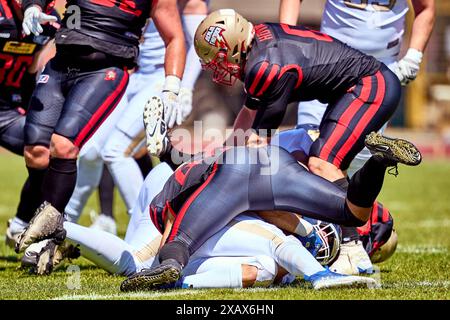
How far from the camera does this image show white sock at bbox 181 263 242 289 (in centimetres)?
414

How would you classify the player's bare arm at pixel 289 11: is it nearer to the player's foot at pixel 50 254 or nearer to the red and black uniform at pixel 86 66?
the red and black uniform at pixel 86 66

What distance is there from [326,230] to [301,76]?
736 mm

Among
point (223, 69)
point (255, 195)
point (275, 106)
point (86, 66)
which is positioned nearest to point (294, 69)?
point (275, 106)

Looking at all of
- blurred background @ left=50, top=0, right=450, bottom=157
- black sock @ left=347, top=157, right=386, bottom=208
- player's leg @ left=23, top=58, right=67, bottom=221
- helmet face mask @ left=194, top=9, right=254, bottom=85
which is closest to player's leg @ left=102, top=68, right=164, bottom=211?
player's leg @ left=23, top=58, right=67, bottom=221

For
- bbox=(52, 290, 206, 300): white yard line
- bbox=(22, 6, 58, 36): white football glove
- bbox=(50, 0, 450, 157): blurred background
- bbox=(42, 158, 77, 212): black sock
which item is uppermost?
Result: bbox=(22, 6, 58, 36): white football glove

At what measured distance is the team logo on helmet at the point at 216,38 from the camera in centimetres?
452

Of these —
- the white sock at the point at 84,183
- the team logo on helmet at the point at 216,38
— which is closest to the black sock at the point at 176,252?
the team logo on helmet at the point at 216,38

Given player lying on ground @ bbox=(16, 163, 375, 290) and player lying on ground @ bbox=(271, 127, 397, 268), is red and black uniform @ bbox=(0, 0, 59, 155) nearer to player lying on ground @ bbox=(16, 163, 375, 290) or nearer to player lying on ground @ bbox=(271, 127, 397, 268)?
player lying on ground @ bbox=(16, 163, 375, 290)

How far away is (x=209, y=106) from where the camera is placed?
16625 millimetres

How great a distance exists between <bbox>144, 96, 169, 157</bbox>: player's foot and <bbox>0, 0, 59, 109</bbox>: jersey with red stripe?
1.24 metres

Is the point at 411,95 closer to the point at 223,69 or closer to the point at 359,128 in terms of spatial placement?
the point at 359,128

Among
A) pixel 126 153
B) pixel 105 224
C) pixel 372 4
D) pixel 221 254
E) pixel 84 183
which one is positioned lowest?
pixel 105 224

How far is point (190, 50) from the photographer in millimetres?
6488

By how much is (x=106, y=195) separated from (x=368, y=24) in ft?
7.71
